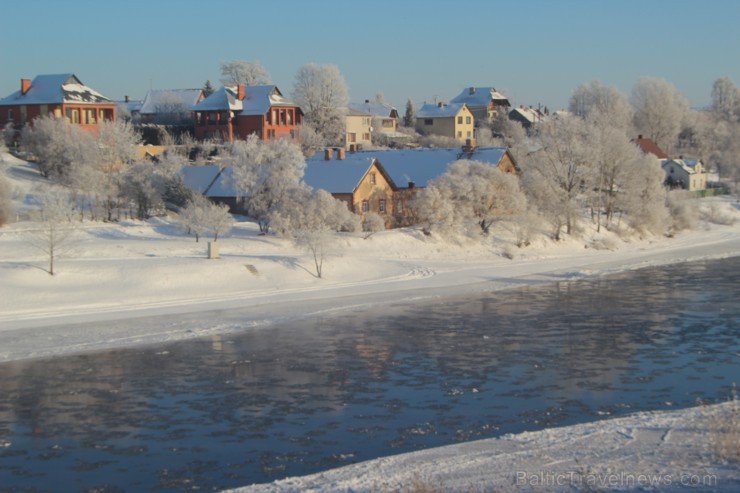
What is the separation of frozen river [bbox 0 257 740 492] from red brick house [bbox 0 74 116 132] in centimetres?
4121

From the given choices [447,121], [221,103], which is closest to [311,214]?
Result: [221,103]

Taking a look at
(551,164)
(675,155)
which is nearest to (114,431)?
(551,164)

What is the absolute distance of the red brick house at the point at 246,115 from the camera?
7919 centimetres

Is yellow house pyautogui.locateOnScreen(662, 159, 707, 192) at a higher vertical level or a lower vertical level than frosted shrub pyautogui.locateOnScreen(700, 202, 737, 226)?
higher

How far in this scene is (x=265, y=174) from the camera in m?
55.5

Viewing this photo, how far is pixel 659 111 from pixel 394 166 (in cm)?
7364

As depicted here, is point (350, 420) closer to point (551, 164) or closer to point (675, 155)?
point (551, 164)

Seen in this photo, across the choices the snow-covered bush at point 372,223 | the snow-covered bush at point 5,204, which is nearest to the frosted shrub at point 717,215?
the snow-covered bush at point 372,223

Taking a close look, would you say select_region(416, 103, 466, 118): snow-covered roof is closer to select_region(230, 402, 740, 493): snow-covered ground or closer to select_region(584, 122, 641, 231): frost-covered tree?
select_region(584, 122, 641, 231): frost-covered tree

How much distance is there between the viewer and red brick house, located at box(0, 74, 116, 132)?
228 ft

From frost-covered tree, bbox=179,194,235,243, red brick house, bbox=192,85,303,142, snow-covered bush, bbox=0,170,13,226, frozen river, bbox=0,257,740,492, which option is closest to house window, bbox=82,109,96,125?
red brick house, bbox=192,85,303,142

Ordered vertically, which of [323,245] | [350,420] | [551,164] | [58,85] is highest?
[58,85]

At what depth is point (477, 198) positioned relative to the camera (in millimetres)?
59688

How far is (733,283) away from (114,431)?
35.7 m
